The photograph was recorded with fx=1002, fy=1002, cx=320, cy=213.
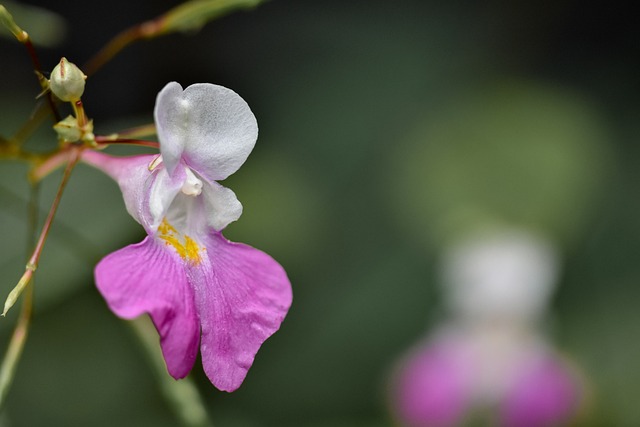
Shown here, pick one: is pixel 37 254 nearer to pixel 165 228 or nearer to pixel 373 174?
pixel 165 228

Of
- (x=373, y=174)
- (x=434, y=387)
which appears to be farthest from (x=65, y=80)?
(x=373, y=174)

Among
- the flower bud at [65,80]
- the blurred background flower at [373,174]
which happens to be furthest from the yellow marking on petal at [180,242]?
the blurred background flower at [373,174]

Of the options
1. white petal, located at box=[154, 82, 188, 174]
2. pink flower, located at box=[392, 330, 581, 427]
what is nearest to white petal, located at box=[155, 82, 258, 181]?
white petal, located at box=[154, 82, 188, 174]

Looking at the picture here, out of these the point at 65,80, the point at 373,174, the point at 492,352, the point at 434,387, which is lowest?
the point at 434,387

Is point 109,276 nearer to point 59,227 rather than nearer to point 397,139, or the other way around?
A: point 59,227

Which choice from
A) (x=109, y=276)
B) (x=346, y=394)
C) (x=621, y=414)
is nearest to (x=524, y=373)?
(x=621, y=414)

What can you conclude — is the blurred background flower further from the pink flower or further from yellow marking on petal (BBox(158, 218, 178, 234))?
yellow marking on petal (BBox(158, 218, 178, 234))
